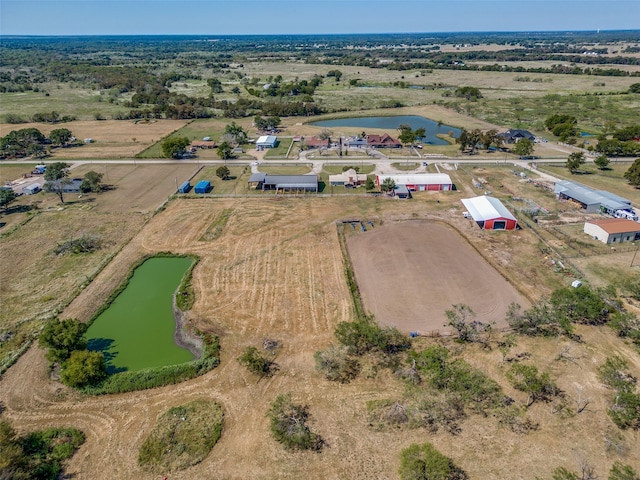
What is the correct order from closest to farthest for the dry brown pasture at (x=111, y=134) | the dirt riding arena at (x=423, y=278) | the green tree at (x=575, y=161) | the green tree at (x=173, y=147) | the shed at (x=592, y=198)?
the dirt riding arena at (x=423, y=278), the shed at (x=592, y=198), the green tree at (x=575, y=161), the green tree at (x=173, y=147), the dry brown pasture at (x=111, y=134)

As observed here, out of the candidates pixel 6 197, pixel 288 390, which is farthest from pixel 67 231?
pixel 288 390

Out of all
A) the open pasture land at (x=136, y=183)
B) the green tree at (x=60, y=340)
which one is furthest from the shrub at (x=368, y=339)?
the open pasture land at (x=136, y=183)

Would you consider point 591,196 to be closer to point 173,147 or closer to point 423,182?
point 423,182

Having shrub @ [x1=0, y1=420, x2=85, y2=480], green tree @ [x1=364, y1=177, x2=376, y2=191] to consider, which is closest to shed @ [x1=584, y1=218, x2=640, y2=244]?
green tree @ [x1=364, y1=177, x2=376, y2=191]

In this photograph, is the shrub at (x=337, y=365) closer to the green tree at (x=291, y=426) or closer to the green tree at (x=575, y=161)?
the green tree at (x=291, y=426)

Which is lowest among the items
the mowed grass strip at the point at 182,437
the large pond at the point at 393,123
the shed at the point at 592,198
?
the mowed grass strip at the point at 182,437

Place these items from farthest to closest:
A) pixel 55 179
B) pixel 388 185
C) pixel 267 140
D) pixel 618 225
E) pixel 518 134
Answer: pixel 518 134 → pixel 267 140 → pixel 55 179 → pixel 388 185 → pixel 618 225

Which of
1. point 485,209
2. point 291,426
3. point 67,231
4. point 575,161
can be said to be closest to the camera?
point 291,426
